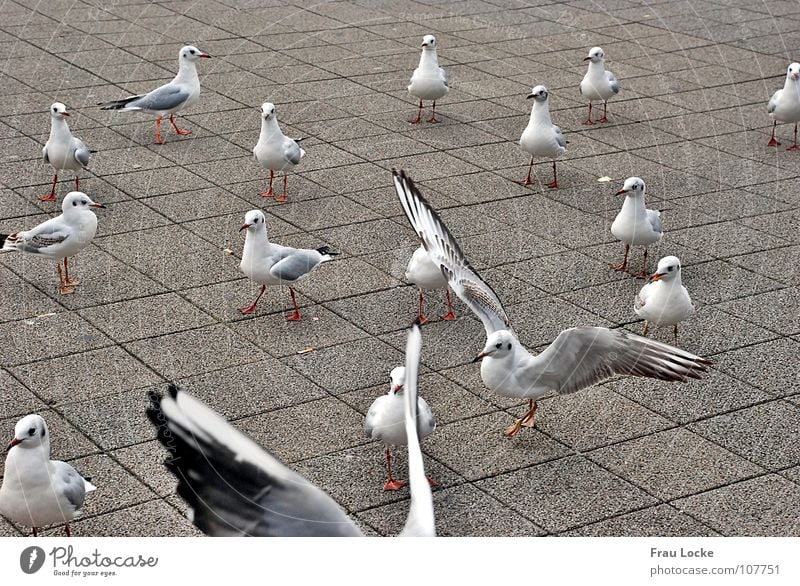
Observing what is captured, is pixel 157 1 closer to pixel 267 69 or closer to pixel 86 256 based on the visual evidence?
pixel 267 69

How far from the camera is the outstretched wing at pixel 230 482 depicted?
4.41m

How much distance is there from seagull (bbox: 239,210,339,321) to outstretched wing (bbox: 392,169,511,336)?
45.9 inches

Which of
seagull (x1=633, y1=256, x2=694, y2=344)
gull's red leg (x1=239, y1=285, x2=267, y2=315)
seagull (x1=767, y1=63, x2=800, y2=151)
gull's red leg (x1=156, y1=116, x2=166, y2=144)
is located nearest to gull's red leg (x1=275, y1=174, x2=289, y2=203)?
gull's red leg (x1=156, y1=116, x2=166, y2=144)

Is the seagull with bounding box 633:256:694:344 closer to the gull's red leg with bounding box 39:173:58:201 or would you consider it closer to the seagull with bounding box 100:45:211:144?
the gull's red leg with bounding box 39:173:58:201

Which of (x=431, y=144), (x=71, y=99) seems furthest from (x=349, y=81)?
(x=71, y=99)

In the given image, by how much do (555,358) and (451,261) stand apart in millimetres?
1039

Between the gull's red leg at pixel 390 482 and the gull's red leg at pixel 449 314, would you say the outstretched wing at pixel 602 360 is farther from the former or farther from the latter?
the gull's red leg at pixel 449 314

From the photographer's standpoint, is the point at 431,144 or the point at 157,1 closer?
the point at 431,144

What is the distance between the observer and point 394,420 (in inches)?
262

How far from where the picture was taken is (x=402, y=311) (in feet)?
29.3

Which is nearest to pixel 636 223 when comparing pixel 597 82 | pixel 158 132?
pixel 597 82

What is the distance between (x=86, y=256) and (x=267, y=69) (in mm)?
5562

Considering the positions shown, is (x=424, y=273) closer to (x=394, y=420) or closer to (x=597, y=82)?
(x=394, y=420)
